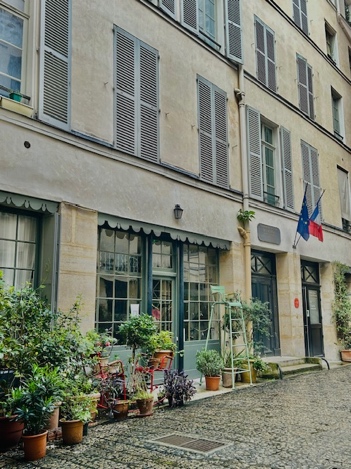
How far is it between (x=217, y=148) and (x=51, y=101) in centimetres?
421

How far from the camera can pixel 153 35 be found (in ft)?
27.8

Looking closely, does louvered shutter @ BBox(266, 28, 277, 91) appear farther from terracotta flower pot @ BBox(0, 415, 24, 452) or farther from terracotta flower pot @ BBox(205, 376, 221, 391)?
terracotta flower pot @ BBox(0, 415, 24, 452)

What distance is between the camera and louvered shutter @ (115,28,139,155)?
7.54m

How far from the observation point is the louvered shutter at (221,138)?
9680mm

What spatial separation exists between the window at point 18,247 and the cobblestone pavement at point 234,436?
215cm

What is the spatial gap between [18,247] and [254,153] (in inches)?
258

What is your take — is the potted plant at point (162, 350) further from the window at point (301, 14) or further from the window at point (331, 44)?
the window at point (331, 44)

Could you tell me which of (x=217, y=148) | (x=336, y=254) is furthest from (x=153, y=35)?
(x=336, y=254)

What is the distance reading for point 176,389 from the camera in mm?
6426

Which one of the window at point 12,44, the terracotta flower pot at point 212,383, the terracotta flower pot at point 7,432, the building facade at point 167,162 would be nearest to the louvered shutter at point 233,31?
the building facade at point 167,162

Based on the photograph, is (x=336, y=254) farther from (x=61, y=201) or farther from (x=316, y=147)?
(x=61, y=201)

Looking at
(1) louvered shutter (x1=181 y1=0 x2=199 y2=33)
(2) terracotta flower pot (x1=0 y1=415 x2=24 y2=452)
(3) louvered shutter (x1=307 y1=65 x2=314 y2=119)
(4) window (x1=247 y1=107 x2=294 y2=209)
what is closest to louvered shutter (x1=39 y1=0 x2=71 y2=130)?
(1) louvered shutter (x1=181 y1=0 x2=199 y2=33)

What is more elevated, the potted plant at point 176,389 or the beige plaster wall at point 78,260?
the beige plaster wall at point 78,260

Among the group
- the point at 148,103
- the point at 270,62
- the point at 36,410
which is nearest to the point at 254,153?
the point at 270,62
